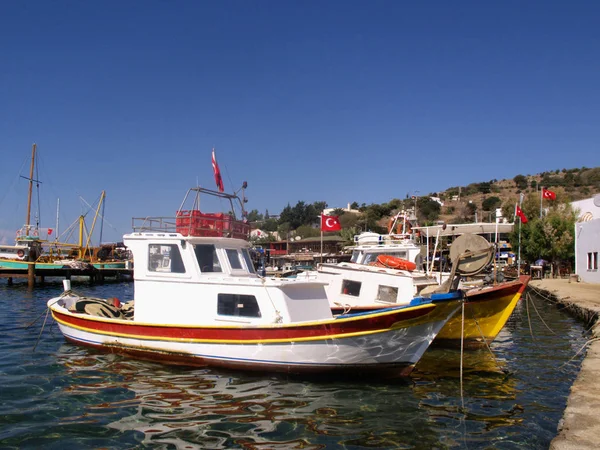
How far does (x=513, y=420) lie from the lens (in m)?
8.65

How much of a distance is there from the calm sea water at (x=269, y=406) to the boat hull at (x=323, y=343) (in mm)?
359

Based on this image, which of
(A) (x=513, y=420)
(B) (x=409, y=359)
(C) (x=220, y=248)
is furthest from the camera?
(C) (x=220, y=248)

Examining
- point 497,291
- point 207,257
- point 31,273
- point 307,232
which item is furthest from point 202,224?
point 307,232

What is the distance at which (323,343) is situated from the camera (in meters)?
10.3

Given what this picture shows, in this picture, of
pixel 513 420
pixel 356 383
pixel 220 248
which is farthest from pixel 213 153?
pixel 513 420

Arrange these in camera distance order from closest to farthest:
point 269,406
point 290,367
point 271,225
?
point 269,406
point 290,367
point 271,225

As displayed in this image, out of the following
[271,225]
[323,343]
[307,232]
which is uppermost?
[271,225]

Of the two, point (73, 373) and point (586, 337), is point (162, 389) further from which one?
point (586, 337)

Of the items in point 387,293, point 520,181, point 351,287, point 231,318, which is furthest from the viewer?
point 520,181

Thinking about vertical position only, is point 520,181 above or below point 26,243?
above

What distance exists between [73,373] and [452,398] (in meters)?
8.49

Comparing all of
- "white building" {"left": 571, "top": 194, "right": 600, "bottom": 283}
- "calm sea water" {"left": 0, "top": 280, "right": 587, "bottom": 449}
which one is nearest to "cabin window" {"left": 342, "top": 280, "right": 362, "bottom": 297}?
"calm sea water" {"left": 0, "top": 280, "right": 587, "bottom": 449}

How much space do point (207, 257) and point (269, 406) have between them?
4.70m

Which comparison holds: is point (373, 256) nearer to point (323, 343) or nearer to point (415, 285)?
point (415, 285)
